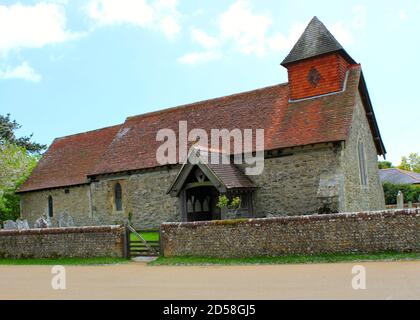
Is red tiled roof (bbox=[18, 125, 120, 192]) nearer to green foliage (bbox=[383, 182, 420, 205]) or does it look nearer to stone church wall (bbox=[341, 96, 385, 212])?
stone church wall (bbox=[341, 96, 385, 212])

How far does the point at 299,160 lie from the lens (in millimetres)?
21531

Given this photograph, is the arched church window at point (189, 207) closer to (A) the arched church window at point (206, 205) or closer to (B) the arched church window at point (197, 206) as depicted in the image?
(B) the arched church window at point (197, 206)

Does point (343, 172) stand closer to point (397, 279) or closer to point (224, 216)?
point (224, 216)

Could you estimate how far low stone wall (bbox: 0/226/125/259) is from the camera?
18.2 m

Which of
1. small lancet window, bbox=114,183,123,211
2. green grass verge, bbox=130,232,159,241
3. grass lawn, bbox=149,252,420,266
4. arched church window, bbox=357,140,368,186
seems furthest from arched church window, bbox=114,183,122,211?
arched church window, bbox=357,140,368,186

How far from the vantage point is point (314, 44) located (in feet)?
79.5

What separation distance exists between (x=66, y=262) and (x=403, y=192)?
1296 inches

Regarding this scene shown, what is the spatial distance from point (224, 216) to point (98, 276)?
7.72 metres

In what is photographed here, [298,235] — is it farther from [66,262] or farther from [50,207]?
[50,207]

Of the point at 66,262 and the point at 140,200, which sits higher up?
the point at 140,200

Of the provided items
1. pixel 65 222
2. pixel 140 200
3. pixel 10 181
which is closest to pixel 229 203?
pixel 140 200

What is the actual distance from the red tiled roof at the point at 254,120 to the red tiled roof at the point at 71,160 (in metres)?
2.02

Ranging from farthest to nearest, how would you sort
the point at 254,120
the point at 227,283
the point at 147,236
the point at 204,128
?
the point at 204,128 → the point at 254,120 → the point at 147,236 → the point at 227,283

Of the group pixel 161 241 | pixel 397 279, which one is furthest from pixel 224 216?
pixel 397 279
